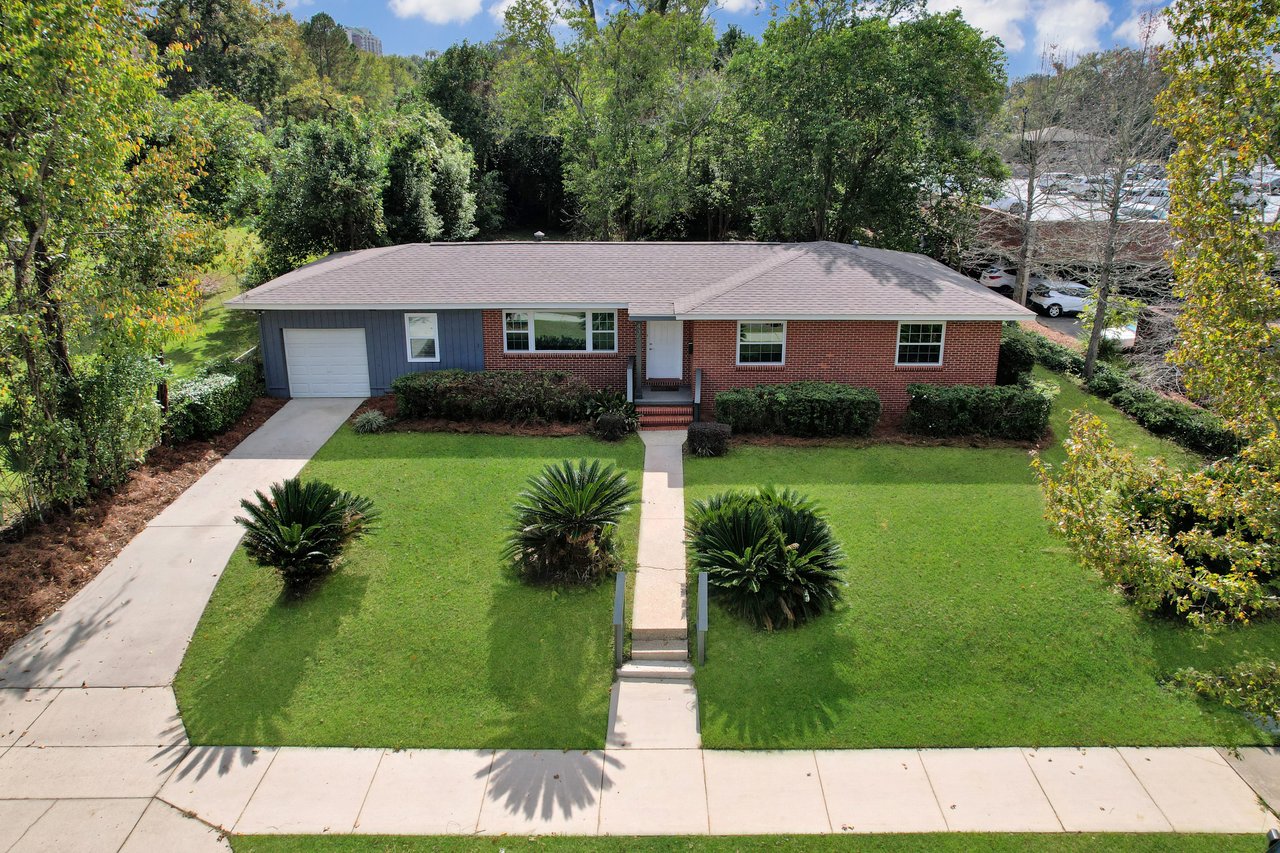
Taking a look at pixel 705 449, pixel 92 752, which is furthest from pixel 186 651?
pixel 705 449

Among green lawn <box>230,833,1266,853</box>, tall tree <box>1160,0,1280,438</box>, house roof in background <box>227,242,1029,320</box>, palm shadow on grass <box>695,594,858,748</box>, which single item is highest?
tall tree <box>1160,0,1280,438</box>

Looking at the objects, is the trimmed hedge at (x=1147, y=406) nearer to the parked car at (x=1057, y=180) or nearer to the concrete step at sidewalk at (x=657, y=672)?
the parked car at (x=1057, y=180)

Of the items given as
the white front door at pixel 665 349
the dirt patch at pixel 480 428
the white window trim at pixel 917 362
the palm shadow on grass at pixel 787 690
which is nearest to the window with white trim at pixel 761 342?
the white front door at pixel 665 349

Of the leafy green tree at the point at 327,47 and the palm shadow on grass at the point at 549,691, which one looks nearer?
the palm shadow on grass at the point at 549,691

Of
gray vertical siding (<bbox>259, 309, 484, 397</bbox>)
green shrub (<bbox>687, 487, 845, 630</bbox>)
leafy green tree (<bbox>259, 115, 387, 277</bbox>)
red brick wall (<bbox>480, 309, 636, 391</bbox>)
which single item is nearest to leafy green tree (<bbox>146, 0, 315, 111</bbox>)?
leafy green tree (<bbox>259, 115, 387, 277</bbox>)

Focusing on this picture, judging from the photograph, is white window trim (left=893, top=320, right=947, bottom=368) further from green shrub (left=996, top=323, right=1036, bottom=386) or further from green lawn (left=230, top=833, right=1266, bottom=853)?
green lawn (left=230, top=833, right=1266, bottom=853)

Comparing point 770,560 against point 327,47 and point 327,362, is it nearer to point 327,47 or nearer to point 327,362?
point 327,362

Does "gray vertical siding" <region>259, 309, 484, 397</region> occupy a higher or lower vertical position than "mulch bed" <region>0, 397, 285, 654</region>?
higher
